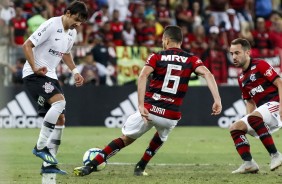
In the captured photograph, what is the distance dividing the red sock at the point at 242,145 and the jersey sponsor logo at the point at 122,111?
31.1 feet

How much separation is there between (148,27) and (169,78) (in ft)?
42.9

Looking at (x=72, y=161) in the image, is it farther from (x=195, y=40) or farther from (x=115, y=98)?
(x=195, y=40)

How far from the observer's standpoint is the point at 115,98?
21.6 metres

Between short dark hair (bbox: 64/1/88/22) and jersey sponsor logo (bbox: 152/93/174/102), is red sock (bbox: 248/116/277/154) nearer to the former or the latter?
jersey sponsor logo (bbox: 152/93/174/102)

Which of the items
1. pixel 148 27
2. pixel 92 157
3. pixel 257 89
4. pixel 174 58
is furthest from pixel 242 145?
pixel 148 27

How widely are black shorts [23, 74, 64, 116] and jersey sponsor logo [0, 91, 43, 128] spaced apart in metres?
9.49

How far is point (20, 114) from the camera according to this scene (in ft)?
69.6

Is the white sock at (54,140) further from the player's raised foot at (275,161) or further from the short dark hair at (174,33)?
the player's raised foot at (275,161)

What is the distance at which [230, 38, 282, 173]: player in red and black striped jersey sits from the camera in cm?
1198

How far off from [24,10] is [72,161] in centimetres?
1113

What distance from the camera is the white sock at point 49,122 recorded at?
36.8 feet

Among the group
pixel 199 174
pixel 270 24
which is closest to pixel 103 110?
pixel 270 24

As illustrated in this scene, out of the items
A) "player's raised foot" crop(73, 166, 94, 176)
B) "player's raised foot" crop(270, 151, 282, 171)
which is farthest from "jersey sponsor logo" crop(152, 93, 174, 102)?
"player's raised foot" crop(270, 151, 282, 171)

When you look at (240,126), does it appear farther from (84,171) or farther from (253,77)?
(84,171)
